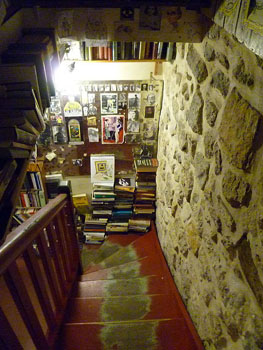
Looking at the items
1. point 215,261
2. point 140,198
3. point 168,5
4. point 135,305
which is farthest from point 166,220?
point 168,5

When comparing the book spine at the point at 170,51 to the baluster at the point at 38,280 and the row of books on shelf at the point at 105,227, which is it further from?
the row of books on shelf at the point at 105,227

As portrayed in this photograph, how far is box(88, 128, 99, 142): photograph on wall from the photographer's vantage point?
274 centimetres

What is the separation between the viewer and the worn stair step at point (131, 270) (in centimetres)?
232

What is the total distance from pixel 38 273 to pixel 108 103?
1.92 meters

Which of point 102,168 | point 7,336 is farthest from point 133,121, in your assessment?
point 7,336

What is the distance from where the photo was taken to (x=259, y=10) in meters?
0.78

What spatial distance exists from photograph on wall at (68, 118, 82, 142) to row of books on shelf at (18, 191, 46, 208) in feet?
2.39

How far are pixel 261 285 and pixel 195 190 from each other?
0.76 meters

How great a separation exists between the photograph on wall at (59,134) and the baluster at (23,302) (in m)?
1.97

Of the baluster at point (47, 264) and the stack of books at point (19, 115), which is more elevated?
the stack of books at point (19, 115)

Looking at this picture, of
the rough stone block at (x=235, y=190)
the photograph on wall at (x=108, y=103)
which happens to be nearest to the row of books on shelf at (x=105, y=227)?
the photograph on wall at (x=108, y=103)

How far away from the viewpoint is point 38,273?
117cm

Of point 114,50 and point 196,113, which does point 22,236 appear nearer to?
point 196,113

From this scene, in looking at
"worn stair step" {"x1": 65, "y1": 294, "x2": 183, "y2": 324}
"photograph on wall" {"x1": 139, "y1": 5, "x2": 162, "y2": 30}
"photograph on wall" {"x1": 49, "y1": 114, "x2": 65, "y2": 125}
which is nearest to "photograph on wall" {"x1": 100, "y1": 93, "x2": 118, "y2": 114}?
"photograph on wall" {"x1": 49, "y1": 114, "x2": 65, "y2": 125}
